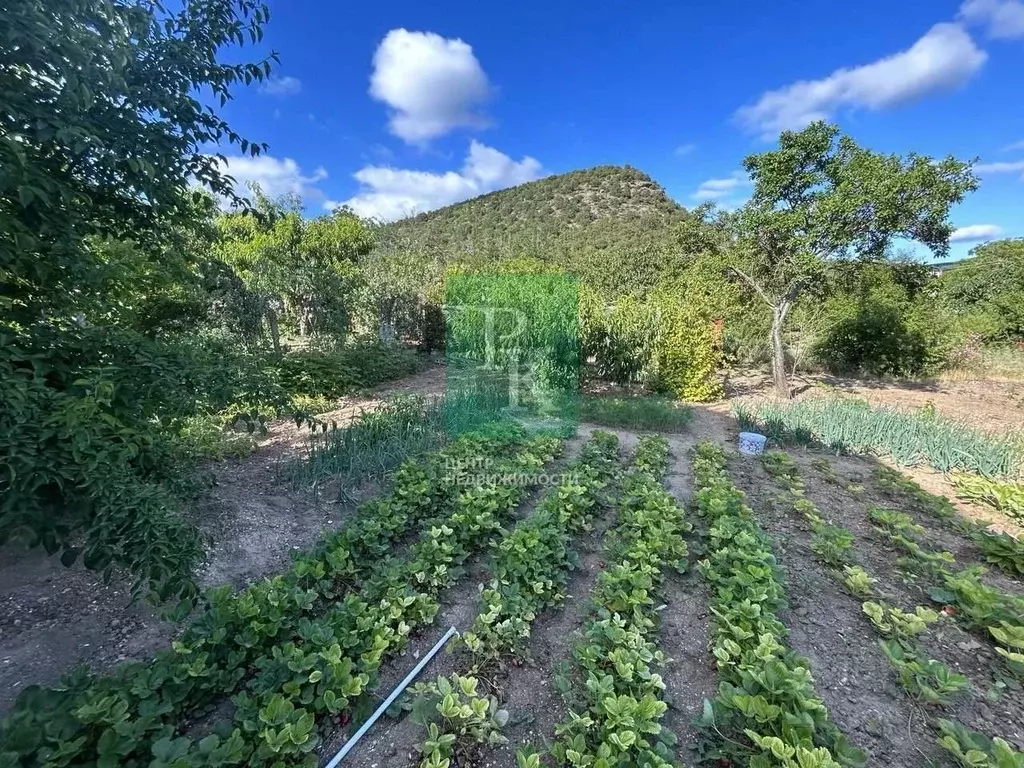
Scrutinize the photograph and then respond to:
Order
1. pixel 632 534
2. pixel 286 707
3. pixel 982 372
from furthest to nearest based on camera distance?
pixel 982 372
pixel 632 534
pixel 286 707

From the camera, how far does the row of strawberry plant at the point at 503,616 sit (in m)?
1.56

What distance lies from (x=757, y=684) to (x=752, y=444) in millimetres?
3728

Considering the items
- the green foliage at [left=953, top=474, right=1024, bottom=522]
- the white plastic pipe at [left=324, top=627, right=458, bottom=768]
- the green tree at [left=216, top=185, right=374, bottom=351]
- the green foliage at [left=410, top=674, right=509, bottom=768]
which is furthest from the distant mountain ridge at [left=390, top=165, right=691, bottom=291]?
the green foliage at [left=410, top=674, right=509, bottom=768]

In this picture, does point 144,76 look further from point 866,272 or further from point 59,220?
point 866,272

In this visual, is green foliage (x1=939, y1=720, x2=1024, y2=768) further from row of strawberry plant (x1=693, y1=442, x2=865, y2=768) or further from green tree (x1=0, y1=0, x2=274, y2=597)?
green tree (x1=0, y1=0, x2=274, y2=597)

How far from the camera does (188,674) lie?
1572 millimetres

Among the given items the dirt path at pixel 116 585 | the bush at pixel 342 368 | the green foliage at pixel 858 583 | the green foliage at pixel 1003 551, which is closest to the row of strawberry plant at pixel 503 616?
the dirt path at pixel 116 585

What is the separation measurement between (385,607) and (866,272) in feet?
33.0

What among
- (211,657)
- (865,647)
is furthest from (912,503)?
(211,657)

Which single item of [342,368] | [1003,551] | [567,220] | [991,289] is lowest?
[1003,551]

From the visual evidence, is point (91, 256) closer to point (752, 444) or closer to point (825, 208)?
point (752, 444)

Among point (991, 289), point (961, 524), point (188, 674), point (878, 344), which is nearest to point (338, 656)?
point (188, 674)

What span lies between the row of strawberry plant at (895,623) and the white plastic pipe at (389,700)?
2016 mm

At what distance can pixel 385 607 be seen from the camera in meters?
2.06
